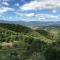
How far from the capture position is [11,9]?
1464 cm

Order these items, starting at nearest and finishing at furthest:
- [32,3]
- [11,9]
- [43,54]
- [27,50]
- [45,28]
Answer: [43,54]
[27,50]
[45,28]
[32,3]
[11,9]

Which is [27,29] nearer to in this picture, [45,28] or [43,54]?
[45,28]

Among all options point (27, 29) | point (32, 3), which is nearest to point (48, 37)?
point (27, 29)

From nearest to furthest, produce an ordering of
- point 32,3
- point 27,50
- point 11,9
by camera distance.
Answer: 1. point 27,50
2. point 32,3
3. point 11,9

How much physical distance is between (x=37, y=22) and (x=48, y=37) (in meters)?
1.07

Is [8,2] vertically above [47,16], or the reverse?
[8,2]

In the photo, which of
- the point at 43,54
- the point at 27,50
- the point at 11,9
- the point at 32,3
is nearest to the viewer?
the point at 43,54

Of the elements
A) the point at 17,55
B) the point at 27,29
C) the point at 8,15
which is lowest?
the point at 17,55

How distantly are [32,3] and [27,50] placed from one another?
4.78 meters

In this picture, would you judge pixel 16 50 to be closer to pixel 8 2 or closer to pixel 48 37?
pixel 48 37

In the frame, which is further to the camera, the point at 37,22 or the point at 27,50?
the point at 37,22

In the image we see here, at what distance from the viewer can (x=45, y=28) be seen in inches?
494

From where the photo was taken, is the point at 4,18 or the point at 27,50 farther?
the point at 4,18

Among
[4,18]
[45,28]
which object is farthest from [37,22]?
[4,18]
